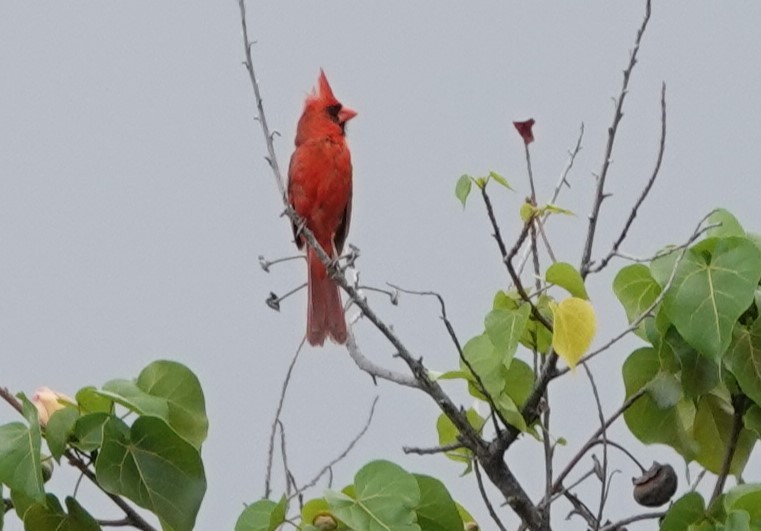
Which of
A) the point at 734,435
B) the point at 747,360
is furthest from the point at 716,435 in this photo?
the point at 747,360

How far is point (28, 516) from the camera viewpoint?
1289 mm

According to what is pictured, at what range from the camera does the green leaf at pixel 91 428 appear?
4.02 ft

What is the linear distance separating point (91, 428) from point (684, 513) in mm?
602

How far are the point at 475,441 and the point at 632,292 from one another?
23cm

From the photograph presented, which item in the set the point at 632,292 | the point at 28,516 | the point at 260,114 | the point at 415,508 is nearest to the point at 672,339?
the point at 632,292

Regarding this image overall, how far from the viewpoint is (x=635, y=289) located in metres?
1.36

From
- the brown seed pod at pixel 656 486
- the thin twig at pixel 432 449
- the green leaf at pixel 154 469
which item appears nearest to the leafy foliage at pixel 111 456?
the green leaf at pixel 154 469

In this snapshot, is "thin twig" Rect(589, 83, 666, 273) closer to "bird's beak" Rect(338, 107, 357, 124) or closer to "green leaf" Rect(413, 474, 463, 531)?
"green leaf" Rect(413, 474, 463, 531)

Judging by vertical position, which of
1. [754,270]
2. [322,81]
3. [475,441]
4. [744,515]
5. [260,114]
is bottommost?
[744,515]

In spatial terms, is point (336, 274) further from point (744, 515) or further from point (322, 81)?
point (322, 81)

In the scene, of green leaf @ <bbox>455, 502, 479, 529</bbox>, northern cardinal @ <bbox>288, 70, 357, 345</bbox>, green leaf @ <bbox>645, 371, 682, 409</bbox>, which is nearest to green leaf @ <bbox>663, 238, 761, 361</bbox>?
green leaf @ <bbox>645, 371, 682, 409</bbox>

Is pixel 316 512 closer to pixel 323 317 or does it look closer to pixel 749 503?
pixel 749 503

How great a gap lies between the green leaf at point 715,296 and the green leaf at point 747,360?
74 millimetres

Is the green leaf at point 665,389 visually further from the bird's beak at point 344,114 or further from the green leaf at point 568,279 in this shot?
the bird's beak at point 344,114
